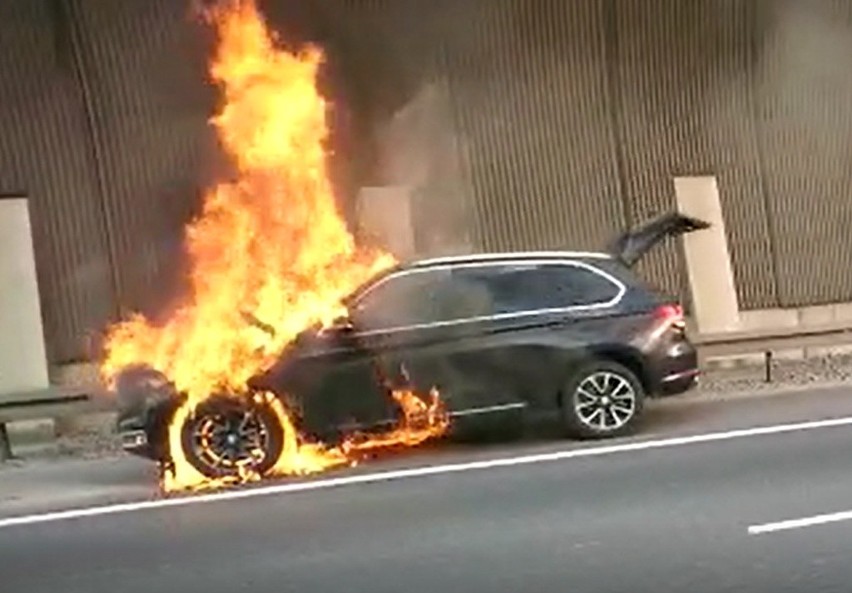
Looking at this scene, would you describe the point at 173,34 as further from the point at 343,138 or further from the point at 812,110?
the point at 812,110

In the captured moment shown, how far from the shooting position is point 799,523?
898cm

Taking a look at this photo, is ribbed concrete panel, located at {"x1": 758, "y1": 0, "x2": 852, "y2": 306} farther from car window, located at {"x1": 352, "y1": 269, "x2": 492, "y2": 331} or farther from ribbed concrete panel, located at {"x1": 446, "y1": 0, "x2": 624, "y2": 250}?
Answer: car window, located at {"x1": 352, "y1": 269, "x2": 492, "y2": 331}

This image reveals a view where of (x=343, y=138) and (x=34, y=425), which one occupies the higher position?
(x=343, y=138)

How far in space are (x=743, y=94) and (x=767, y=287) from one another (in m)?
2.58

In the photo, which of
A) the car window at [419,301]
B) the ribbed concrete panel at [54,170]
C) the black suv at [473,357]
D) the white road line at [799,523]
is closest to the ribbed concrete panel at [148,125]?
the ribbed concrete panel at [54,170]

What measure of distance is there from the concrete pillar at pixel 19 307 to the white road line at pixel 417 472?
16.1 feet

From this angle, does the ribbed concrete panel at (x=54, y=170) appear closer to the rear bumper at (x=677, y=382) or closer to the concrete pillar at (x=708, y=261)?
the rear bumper at (x=677, y=382)

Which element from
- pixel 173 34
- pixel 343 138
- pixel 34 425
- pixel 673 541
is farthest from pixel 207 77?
pixel 673 541

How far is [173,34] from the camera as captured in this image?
16.9 m

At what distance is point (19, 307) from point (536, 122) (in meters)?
6.77

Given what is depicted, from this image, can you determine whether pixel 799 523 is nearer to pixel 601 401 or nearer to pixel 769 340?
pixel 601 401

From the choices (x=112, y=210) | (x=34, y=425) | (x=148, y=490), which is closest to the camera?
(x=148, y=490)

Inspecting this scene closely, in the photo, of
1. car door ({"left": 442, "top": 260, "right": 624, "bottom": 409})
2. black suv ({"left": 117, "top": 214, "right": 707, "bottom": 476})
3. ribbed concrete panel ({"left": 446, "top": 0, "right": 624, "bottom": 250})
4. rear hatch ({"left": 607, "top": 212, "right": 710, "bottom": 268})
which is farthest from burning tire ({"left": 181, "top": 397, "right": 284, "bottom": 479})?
ribbed concrete panel ({"left": 446, "top": 0, "right": 624, "bottom": 250})

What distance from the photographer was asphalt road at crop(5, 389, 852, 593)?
8016mm
